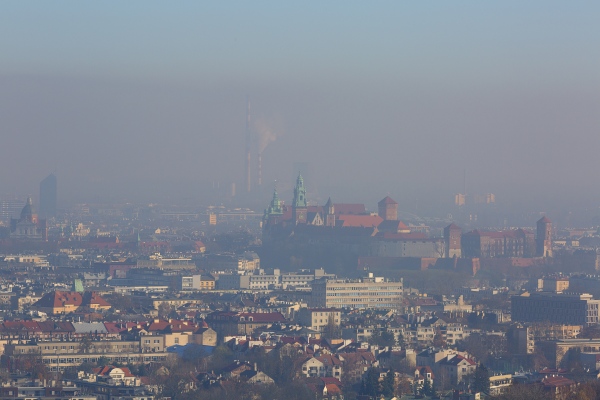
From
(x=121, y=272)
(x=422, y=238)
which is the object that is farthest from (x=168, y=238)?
(x=121, y=272)

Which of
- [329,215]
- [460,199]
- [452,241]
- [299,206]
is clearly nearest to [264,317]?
[452,241]

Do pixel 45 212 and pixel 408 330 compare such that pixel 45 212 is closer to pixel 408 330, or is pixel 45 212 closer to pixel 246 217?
pixel 246 217

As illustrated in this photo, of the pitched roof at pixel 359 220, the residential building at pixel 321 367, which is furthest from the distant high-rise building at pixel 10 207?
the residential building at pixel 321 367

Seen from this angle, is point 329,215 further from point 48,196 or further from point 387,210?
point 48,196

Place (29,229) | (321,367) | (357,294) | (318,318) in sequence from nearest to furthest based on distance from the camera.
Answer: (321,367) < (318,318) < (357,294) < (29,229)

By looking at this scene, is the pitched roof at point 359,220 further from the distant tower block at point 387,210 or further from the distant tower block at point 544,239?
the distant tower block at point 544,239
